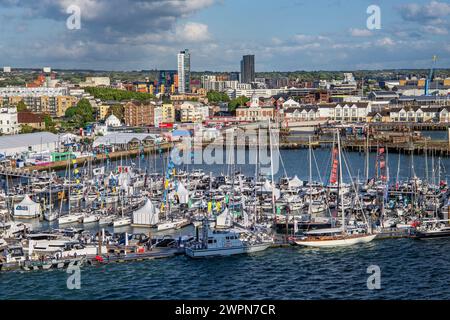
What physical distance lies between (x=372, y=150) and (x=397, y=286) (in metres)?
20.8

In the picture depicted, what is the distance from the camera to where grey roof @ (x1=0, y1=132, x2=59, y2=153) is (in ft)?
87.4

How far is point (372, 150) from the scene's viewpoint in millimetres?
29547

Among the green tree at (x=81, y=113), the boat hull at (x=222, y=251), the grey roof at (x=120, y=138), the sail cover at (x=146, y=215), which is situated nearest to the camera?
the boat hull at (x=222, y=251)

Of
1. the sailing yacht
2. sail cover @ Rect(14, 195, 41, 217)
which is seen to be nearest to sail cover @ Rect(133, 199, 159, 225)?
sail cover @ Rect(14, 195, 41, 217)

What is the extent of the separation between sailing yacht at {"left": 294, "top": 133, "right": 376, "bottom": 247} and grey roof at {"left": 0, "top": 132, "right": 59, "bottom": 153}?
57.2 ft

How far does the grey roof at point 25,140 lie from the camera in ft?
87.4

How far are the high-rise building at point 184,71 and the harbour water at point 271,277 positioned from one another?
70.2 metres

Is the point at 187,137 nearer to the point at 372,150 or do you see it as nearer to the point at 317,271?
the point at 372,150

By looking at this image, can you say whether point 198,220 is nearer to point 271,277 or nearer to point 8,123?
point 271,277

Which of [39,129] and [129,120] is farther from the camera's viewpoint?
[129,120]

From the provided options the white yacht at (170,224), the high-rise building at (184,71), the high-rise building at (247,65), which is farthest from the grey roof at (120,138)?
the high-rise building at (247,65)

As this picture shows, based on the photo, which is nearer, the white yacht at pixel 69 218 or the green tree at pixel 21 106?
the white yacht at pixel 69 218

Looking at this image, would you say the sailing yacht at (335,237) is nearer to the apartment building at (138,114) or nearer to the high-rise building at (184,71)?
the apartment building at (138,114)
